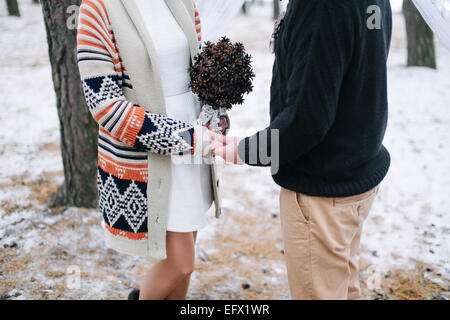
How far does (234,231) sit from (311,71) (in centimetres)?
261

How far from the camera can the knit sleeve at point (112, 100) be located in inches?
73.4

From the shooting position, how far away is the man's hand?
1.87m

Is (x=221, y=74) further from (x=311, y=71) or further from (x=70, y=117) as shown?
(x=70, y=117)

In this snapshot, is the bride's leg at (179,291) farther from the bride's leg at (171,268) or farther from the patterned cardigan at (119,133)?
the patterned cardigan at (119,133)

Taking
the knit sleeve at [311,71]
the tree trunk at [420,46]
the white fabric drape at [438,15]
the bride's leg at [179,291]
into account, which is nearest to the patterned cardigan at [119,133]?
the bride's leg at [179,291]

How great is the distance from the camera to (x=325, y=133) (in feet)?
5.41

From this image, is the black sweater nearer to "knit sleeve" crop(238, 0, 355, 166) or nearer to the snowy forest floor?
"knit sleeve" crop(238, 0, 355, 166)

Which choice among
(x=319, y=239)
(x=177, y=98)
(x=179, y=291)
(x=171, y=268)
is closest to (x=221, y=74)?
(x=177, y=98)

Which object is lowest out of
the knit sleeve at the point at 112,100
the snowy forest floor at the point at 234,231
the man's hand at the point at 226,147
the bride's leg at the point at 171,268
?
the snowy forest floor at the point at 234,231

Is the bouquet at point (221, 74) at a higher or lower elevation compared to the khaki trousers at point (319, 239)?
higher

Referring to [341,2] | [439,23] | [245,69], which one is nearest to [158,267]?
[245,69]

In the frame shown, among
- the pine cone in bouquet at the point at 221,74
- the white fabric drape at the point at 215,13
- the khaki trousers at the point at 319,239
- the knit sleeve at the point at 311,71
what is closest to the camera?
the knit sleeve at the point at 311,71

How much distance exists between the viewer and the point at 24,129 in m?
5.76

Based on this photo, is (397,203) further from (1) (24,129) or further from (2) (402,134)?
(1) (24,129)
